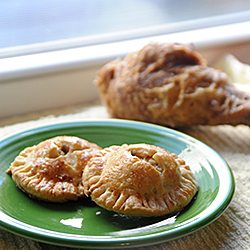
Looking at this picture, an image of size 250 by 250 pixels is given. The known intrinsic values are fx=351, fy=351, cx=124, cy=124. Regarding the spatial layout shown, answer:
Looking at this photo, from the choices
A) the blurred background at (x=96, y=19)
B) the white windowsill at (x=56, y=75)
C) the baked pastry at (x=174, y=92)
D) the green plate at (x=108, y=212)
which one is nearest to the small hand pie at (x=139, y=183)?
the green plate at (x=108, y=212)

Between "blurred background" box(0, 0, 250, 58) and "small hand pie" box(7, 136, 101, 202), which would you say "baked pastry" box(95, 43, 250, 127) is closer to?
"small hand pie" box(7, 136, 101, 202)

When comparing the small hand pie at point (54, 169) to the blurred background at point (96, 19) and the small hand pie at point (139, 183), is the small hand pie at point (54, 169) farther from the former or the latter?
the blurred background at point (96, 19)

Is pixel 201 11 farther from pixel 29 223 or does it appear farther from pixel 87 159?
pixel 29 223

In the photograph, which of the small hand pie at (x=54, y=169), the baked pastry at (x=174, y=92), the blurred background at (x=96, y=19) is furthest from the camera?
the blurred background at (x=96, y=19)

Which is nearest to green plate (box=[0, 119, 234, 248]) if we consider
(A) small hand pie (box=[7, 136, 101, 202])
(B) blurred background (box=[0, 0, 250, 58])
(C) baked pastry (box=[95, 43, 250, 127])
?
(A) small hand pie (box=[7, 136, 101, 202])

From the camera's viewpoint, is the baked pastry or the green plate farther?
the baked pastry

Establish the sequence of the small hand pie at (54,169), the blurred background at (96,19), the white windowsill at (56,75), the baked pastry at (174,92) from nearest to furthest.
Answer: the small hand pie at (54,169) < the baked pastry at (174,92) < the white windowsill at (56,75) < the blurred background at (96,19)

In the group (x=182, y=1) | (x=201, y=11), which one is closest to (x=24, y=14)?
(x=182, y=1)
